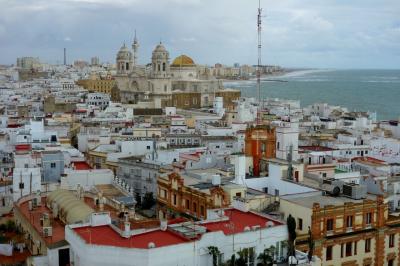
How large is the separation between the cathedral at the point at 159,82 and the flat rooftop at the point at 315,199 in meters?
68.9

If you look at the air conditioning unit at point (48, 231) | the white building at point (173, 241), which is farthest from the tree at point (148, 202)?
the white building at point (173, 241)

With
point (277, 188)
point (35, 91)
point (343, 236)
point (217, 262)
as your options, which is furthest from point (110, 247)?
point (35, 91)

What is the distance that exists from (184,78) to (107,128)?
5894cm

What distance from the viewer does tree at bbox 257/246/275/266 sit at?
2348cm

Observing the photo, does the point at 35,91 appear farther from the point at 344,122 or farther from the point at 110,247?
the point at 110,247

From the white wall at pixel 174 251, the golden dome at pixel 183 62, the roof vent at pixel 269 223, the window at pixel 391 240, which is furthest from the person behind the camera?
the golden dome at pixel 183 62

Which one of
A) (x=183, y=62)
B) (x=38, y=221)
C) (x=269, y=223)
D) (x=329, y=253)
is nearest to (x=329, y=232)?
(x=329, y=253)

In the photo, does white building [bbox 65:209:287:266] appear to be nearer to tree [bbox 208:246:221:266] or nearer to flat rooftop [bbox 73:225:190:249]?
flat rooftop [bbox 73:225:190:249]

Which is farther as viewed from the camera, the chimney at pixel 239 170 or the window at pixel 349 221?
the chimney at pixel 239 170

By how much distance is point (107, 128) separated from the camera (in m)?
66.9

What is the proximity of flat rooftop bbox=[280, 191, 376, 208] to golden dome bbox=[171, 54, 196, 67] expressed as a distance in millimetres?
99337

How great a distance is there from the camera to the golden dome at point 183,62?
5035 inches

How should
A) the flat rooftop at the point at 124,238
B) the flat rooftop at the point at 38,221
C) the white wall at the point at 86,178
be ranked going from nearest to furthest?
the flat rooftop at the point at 124,238, the flat rooftop at the point at 38,221, the white wall at the point at 86,178

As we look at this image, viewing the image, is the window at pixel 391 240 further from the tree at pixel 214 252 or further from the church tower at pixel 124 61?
the church tower at pixel 124 61
